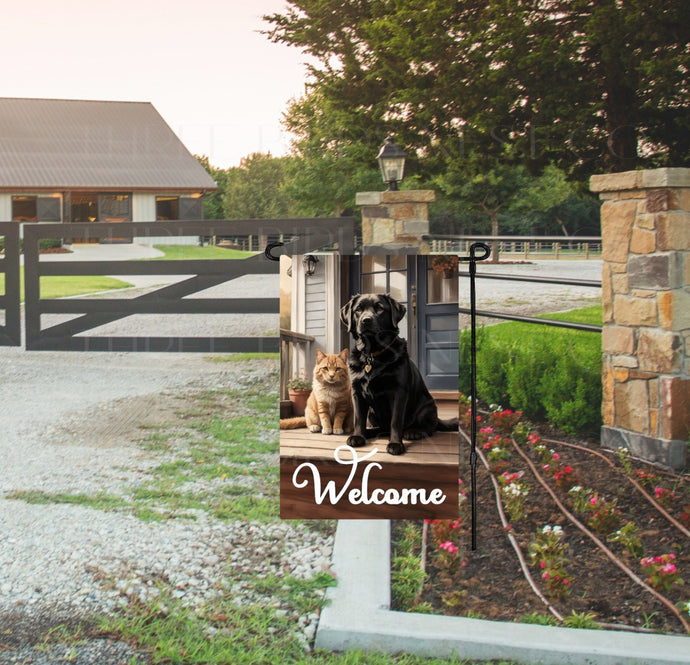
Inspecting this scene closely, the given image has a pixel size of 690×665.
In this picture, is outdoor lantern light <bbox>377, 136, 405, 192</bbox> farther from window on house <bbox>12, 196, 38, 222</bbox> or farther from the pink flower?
window on house <bbox>12, 196, 38, 222</bbox>

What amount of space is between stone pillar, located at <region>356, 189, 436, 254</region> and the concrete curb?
2.56 meters

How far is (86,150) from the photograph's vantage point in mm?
6090

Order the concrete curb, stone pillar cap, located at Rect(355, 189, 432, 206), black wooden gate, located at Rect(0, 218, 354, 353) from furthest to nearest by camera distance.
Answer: black wooden gate, located at Rect(0, 218, 354, 353) → stone pillar cap, located at Rect(355, 189, 432, 206) → the concrete curb

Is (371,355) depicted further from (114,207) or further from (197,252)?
(114,207)

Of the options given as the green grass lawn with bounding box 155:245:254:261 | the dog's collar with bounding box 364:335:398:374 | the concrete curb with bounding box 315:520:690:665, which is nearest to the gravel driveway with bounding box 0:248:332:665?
the concrete curb with bounding box 315:520:690:665

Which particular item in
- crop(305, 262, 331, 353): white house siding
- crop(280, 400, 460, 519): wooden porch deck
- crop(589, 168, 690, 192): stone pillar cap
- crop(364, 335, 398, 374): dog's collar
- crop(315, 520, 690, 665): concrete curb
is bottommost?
crop(315, 520, 690, 665): concrete curb

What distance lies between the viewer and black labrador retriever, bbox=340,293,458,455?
1901 millimetres

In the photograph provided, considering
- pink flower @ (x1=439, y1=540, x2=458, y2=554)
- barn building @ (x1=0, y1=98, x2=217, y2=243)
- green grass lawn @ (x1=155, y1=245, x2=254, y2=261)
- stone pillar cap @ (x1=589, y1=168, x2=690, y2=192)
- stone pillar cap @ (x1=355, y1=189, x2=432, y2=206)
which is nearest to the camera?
pink flower @ (x1=439, y1=540, x2=458, y2=554)

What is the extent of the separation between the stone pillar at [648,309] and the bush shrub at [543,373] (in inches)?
5.4

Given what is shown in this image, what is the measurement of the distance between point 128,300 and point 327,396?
385 centimetres

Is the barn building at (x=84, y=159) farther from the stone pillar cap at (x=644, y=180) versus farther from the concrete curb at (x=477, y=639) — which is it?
the concrete curb at (x=477, y=639)

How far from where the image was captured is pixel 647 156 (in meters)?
4.29

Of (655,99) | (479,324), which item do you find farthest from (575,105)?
(479,324)

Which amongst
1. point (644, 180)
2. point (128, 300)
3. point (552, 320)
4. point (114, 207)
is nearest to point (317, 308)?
point (644, 180)
